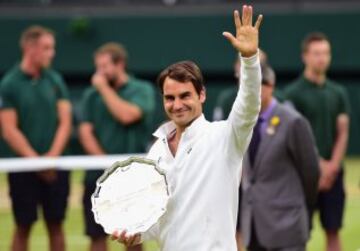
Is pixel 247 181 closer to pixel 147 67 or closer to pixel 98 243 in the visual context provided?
pixel 98 243

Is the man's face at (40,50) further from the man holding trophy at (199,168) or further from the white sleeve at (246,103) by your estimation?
the white sleeve at (246,103)

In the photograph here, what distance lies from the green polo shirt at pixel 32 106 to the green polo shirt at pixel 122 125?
42 centimetres

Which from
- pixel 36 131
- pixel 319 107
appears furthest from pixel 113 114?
pixel 319 107

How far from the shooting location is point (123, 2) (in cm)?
2370

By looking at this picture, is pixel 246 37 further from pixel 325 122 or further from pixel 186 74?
pixel 325 122

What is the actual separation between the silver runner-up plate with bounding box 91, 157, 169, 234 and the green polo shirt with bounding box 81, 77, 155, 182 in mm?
4719

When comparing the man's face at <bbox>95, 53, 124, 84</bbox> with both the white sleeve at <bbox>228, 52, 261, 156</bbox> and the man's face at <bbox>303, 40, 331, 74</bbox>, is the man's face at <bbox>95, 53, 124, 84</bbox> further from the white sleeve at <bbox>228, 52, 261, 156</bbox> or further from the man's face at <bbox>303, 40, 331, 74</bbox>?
the white sleeve at <bbox>228, 52, 261, 156</bbox>

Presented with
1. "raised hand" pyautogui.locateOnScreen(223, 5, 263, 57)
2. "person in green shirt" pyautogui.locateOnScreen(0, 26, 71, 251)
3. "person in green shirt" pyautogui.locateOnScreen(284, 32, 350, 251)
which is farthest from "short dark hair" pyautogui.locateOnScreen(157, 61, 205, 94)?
"person in green shirt" pyautogui.locateOnScreen(284, 32, 350, 251)

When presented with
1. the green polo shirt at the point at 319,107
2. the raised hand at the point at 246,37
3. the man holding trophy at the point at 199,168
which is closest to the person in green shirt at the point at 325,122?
the green polo shirt at the point at 319,107

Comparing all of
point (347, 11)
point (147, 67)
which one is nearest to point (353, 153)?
point (347, 11)

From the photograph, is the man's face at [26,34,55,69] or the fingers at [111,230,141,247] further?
the man's face at [26,34,55,69]

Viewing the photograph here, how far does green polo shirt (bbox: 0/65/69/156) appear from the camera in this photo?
35.4 feet

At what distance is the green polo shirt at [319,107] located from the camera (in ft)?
36.0

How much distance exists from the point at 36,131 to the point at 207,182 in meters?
4.98
